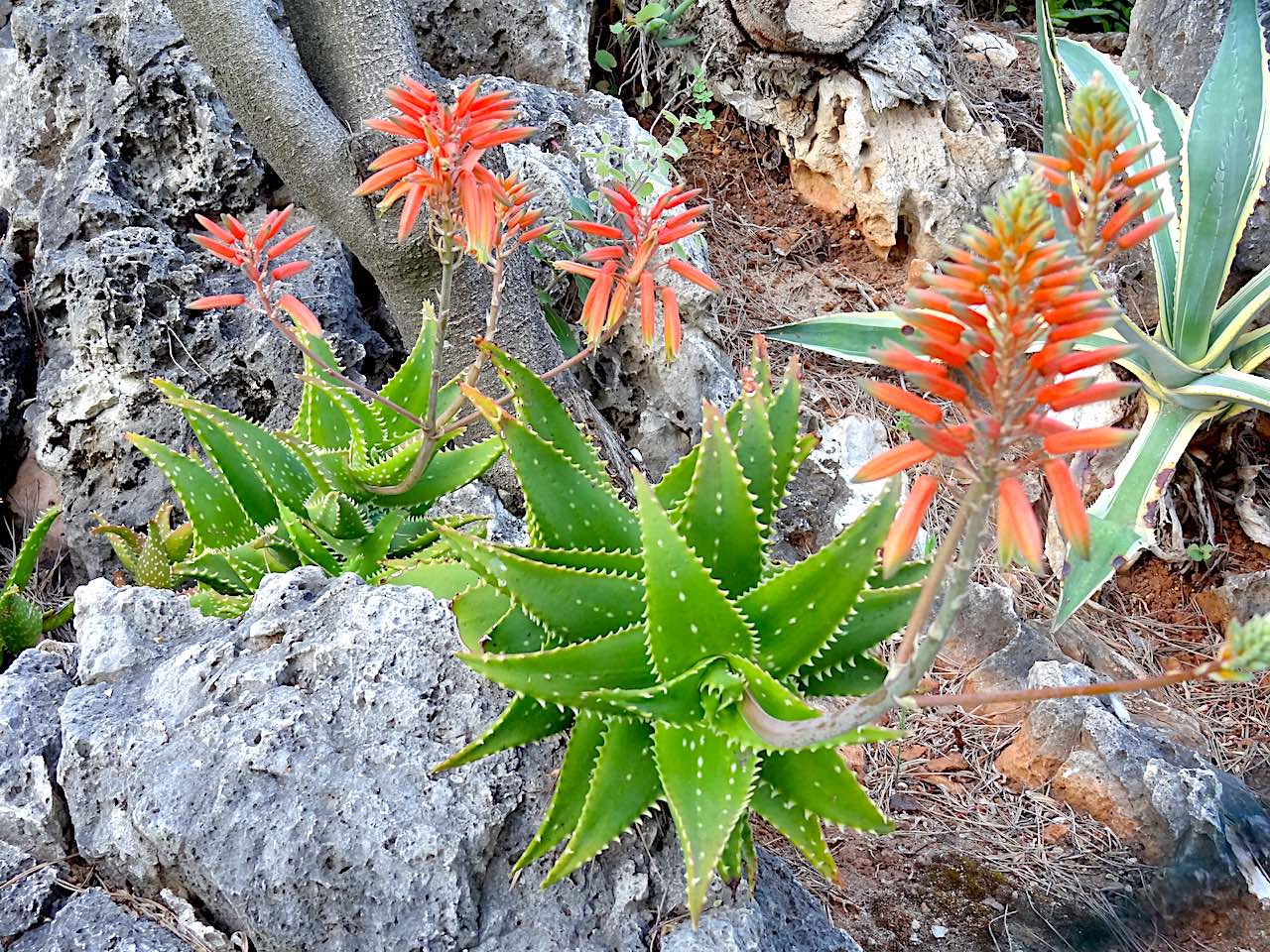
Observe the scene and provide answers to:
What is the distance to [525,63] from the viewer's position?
310cm

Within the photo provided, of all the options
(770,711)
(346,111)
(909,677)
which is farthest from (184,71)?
(909,677)

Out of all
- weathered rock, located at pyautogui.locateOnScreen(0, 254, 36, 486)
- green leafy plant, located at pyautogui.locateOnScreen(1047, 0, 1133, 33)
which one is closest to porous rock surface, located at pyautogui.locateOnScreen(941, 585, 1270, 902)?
weathered rock, located at pyautogui.locateOnScreen(0, 254, 36, 486)

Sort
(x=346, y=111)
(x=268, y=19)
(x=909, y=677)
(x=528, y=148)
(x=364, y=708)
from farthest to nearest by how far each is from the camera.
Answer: (x=528, y=148) < (x=346, y=111) < (x=268, y=19) < (x=364, y=708) < (x=909, y=677)

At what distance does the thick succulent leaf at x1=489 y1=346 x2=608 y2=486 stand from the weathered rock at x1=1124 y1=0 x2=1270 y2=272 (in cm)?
255

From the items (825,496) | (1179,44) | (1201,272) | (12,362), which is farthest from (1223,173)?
(12,362)

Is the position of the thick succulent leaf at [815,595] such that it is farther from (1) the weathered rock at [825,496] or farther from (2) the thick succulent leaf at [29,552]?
(2) the thick succulent leaf at [29,552]

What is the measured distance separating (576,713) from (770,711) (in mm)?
291

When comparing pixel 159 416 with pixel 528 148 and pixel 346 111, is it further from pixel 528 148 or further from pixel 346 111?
pixel 528 148

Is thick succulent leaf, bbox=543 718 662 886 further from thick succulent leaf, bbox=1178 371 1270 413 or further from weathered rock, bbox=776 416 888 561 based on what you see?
thick succulent leaf, bbox=1178 371 1270 413

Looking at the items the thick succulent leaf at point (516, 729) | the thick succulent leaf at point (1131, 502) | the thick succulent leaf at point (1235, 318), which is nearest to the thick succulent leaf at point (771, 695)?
the thick succulent leaf at point (516, 729)

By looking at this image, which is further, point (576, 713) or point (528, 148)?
point (528, 148)

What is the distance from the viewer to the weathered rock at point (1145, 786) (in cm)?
173

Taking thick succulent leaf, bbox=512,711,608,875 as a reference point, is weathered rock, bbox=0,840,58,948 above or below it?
above

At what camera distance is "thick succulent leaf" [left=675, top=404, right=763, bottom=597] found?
3.66 ft
